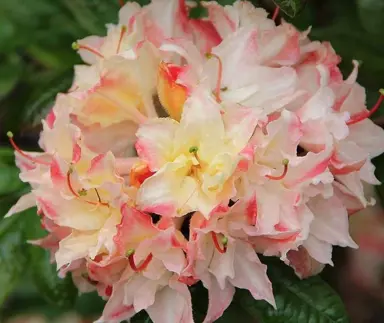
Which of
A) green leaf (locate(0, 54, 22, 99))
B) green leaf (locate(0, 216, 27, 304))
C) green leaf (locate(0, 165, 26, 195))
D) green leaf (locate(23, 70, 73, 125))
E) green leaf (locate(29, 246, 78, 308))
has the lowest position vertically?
green leaf (locate(29, 246, 78, 308))

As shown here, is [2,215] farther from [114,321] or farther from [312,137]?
[312,137]

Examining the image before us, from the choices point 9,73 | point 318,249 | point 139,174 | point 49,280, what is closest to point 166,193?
point 139,174

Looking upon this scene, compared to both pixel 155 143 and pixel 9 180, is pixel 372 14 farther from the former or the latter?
pixel 9 180

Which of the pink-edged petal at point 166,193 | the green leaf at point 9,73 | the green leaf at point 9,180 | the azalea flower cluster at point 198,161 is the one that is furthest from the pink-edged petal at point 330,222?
the green leaf at point 9,73

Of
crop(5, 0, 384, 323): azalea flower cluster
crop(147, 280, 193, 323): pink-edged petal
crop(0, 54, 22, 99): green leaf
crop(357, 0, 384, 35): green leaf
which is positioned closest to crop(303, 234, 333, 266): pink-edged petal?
crop(5, 0, 384, 323): azalea flower cluster

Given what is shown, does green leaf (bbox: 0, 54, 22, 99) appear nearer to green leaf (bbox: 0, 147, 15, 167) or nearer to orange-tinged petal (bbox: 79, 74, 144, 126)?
green leaf (bbox: 0, 147, 15, 167)

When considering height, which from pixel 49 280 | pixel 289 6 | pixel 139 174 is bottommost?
pixel 49 280

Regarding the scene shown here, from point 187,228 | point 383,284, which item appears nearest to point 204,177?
point 187,228
